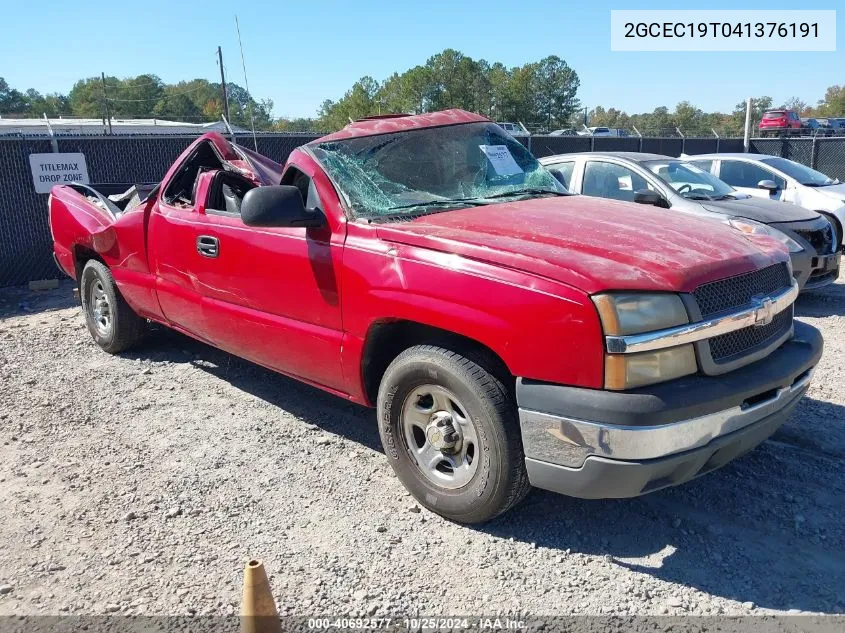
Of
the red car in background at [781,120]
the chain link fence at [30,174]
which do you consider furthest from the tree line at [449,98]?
the chain link fence at [30,174]

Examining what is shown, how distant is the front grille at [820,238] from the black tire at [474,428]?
5.93m

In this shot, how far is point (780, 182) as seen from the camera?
10.0 metres

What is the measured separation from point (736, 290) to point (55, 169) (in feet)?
31.8

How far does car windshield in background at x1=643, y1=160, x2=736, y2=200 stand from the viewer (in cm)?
799

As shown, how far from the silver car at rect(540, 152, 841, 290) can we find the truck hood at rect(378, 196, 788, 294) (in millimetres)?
3637

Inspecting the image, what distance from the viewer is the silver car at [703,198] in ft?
24.2

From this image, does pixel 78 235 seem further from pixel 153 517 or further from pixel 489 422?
pixel 489 422

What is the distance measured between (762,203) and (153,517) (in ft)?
24.1

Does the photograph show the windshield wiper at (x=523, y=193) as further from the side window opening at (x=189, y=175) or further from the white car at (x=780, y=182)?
the white car at (x=780, y=182)

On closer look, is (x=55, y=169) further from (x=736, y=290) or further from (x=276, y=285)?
(x=736, y=290)

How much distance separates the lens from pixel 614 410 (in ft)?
8.96

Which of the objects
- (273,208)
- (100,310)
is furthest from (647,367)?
(100,310)

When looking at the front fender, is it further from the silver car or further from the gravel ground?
the silver car

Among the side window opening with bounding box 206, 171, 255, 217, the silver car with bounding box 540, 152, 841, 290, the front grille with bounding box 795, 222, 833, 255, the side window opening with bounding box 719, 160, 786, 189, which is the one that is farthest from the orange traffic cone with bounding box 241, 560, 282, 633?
the side window opening with bounding box 719, 160, 786, 189
